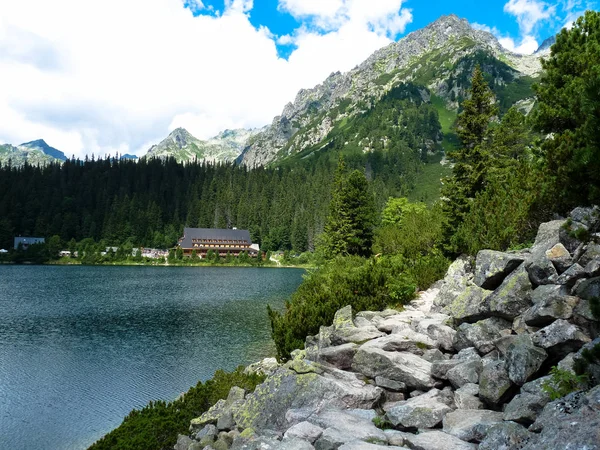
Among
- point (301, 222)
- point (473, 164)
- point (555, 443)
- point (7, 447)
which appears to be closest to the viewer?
point (555, 443)

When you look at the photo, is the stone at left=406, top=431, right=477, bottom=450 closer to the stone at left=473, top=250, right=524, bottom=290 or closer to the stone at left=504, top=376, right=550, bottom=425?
the stone at left=504, top=376, right=550, bottom=425

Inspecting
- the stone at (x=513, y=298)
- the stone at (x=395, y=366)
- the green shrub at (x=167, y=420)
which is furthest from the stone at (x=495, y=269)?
the green shrub at (x=167, y=420)

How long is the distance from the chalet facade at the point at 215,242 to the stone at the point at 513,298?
15501cm

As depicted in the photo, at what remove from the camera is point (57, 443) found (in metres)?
18.7

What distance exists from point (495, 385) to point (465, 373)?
5.09 ft

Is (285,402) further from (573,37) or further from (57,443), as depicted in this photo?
(573,37)

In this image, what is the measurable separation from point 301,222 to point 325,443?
175540mm

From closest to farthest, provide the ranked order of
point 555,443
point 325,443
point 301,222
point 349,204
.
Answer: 1. point 555,443
2. point 325,443
3. point 349,204
4. point 301,222

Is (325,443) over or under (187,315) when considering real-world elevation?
over

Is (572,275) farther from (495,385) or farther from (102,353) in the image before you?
(102,353)

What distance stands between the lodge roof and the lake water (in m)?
104

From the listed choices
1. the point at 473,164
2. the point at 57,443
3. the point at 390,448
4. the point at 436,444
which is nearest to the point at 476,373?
the point at 436,444

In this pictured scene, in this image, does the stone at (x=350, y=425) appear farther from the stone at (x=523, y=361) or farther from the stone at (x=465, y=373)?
the stone at (x=523, y=361)

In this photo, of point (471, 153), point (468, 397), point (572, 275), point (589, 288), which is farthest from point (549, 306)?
point (471, 153)
